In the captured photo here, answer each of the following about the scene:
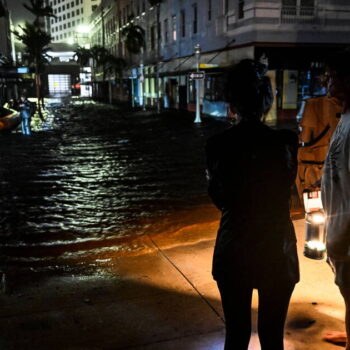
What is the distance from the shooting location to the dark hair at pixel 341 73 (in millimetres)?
2596

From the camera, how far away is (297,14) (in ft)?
77.2

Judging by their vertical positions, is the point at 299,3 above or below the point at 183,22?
below

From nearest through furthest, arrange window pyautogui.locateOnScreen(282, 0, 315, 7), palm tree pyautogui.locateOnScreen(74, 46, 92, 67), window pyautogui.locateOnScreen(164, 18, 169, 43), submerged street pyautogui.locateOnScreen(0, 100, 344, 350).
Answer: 1. submerged street pyautogui.locateOnScreen(0, 100, 344, 350)
2. window pyautogui.locateOnScreen(282, 0, 315, 7)
3. window pyautogui.locateOnScreen(164, 18, 169, 43)
4. palm tree pyautogui.locateOnScreen(74, 46, 92, 67)

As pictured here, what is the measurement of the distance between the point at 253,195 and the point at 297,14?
77.4ft

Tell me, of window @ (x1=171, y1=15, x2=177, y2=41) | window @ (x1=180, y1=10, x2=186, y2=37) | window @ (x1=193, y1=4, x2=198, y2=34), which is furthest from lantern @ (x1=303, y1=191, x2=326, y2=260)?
window @ (x1=171, y1=15, x2=177, y2=41)

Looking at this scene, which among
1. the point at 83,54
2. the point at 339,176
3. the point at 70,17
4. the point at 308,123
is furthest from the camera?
the point at 70,17

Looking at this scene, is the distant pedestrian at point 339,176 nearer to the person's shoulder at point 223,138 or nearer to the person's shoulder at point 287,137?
the person's shoulder at point 287,137

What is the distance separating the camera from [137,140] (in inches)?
676

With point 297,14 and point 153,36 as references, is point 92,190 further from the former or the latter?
point 153,36

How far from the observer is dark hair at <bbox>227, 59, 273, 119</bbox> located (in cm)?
225

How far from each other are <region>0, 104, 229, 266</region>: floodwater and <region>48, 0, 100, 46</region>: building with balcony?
120 meters

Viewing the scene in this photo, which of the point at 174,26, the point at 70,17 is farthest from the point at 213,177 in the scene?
the point at 70,17

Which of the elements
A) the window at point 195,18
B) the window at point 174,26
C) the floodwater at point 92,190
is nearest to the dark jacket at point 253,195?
the floodwater at point 92,190

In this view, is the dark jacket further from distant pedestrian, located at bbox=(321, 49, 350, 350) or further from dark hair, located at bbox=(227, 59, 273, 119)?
distant pedestrian, located at bbox=(321, 49, 350, 350)
